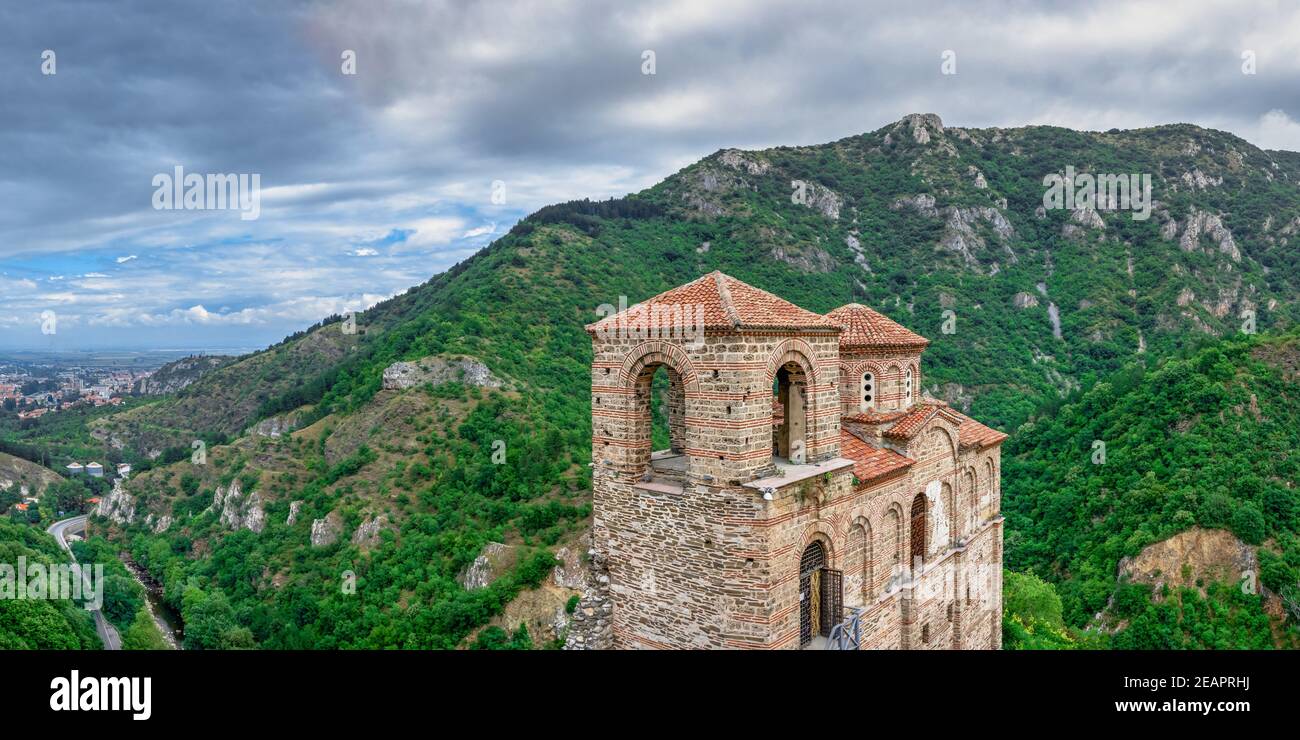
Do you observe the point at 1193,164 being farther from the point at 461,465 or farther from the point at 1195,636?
the point at 461,465

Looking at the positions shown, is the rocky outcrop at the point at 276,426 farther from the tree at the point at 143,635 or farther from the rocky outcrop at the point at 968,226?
the rocky outcrop at the point at 968,226

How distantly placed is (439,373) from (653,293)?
→ 85.0ft

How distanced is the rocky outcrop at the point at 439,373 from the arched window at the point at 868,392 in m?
41.5

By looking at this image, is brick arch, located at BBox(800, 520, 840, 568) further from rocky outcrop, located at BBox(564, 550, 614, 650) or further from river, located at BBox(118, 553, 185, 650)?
river, located at BBox(118, 553, 185, 650)

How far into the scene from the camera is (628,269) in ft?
258

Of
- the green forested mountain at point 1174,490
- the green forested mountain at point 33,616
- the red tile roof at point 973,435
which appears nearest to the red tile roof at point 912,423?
the red tile roof at point 973,435

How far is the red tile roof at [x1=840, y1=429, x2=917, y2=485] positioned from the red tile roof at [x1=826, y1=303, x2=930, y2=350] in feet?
9.37

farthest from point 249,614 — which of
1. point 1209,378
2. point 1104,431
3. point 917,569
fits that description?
point 1209,378

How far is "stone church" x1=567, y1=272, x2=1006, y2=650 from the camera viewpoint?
12.2 meters

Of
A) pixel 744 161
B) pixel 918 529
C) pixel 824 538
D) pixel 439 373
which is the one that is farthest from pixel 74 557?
pixel 744 161

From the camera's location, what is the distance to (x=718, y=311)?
494 inches

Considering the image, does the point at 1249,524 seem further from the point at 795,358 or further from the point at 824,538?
the point at 795,358

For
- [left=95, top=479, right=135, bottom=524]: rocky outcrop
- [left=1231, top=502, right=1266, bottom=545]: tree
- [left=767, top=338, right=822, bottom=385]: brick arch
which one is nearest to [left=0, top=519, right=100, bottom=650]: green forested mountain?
[left=95, top=479, right=135, bottom=524]: rocky outcrop

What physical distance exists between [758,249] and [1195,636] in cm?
6335
